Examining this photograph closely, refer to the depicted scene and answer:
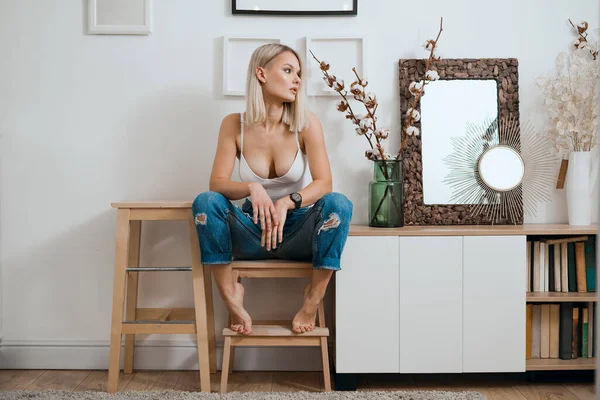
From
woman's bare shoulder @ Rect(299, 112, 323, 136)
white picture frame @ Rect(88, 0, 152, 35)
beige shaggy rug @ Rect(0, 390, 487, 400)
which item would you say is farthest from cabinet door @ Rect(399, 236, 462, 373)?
white picture frame @ Rect(88, 0, 152, 35)

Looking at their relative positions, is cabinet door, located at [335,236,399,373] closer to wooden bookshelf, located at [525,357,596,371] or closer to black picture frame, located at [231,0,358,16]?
wooden bookshelf, located at [525,357,596,371]

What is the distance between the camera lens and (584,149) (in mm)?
2283

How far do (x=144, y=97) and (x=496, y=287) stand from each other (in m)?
1.58

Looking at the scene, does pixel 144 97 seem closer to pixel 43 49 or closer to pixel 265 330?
pixel 43 49

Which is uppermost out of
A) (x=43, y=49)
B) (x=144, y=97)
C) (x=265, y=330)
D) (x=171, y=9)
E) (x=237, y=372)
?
(x=171, y=9)

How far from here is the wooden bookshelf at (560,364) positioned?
2.07 meters

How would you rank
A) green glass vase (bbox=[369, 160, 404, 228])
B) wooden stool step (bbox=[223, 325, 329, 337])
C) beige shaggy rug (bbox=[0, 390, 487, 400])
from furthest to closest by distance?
1. green glass vase (bbox=[369, 160, 404, 228])
2. wooden stool step (bbox=[223, 325, 329, 337])
3. beige shaggy rug (bbox=[0, 390, 487, 400])

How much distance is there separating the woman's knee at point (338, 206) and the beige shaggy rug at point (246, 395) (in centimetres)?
60

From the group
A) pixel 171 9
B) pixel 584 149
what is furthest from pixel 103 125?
pixel 584 149

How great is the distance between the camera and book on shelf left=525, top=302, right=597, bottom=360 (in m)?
2.12

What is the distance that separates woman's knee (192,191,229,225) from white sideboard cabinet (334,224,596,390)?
0.48 meters

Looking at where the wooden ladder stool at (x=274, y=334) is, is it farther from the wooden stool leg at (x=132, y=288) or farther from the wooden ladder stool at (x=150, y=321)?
the wooden stool leg at (x=132, y=288)

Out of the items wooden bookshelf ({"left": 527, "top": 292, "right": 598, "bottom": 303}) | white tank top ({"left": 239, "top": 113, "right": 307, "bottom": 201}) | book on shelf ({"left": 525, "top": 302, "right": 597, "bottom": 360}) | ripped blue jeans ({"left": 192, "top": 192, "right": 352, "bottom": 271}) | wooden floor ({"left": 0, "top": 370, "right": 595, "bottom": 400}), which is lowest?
wooden floor ({"left": 0, "top": 370, "right": 595, "bottom": 400})

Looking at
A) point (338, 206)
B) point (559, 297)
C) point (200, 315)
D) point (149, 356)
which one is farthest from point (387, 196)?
point (149, 356)
